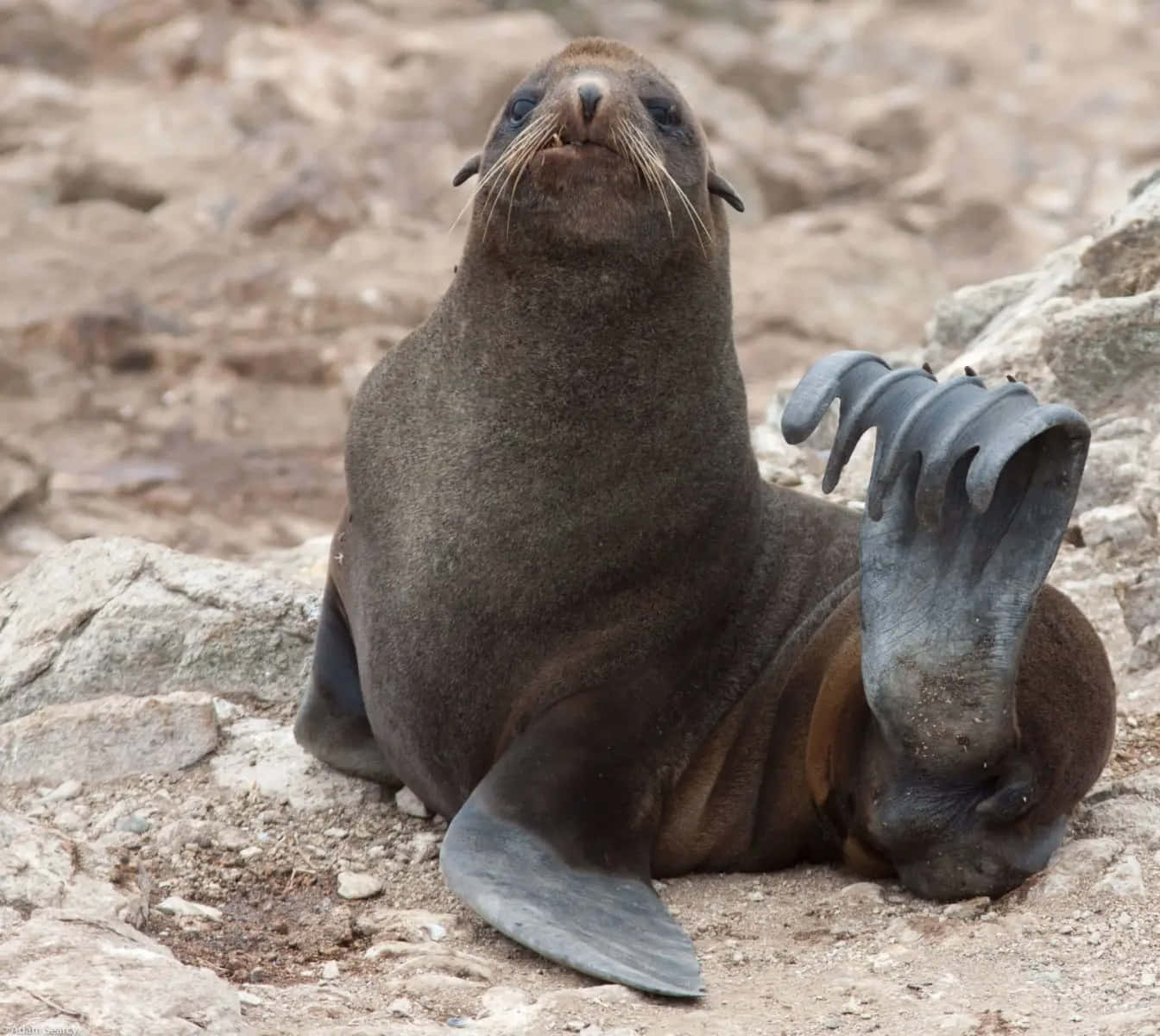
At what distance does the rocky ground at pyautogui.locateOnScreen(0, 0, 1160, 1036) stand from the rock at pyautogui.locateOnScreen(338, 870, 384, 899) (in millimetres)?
15

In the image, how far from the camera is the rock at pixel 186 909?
392cm

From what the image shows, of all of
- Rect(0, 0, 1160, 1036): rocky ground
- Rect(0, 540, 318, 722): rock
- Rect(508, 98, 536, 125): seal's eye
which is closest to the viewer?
Rect(0, 0, 1160, 1036): rocky ground

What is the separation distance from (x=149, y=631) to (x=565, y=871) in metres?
1.71

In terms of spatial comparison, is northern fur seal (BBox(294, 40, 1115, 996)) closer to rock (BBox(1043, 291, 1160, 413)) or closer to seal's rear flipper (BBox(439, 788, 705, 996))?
seal's rear flipper (BBox(439, 788, 705, 996))

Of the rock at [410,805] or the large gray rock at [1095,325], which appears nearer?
the rock at [410,805]

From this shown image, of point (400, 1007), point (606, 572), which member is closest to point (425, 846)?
point (606, 572)

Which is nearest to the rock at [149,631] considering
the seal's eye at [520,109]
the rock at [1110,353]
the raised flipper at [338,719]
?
the raised flipper at [338,719]

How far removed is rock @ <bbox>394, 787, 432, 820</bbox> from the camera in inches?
181

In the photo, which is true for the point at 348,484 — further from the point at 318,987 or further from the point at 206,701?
the point at 318,987

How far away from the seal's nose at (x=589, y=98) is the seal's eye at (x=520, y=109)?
224mm

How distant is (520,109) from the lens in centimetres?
444

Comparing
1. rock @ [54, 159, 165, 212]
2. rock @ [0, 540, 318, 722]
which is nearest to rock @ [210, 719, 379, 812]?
rock @ [0, 540, 318, 722]

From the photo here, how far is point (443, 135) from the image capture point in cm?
1328

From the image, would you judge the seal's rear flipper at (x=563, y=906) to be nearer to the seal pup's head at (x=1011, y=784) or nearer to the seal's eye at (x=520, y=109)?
the seal pup's head at (x=1011, y=784)
